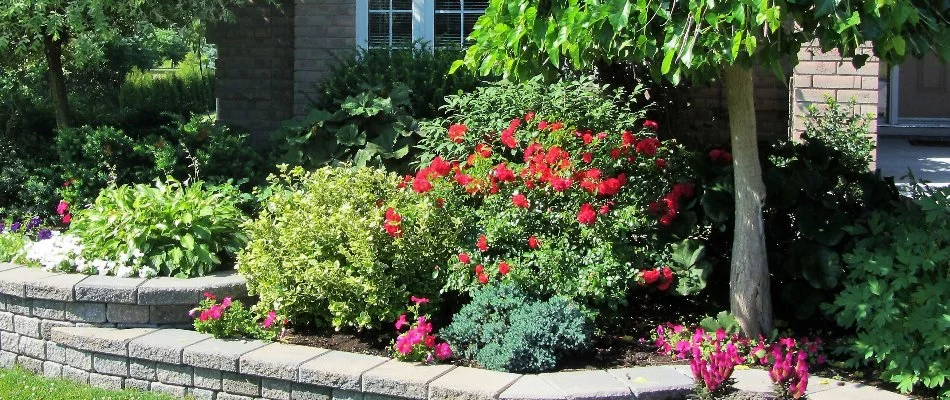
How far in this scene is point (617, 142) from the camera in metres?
5.20

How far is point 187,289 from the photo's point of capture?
17.1 ft

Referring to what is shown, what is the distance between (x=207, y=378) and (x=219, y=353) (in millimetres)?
172

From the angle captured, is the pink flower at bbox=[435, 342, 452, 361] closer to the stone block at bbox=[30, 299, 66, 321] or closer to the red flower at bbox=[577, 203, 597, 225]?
the red flower at bbox=[577, 203, 597, 225]

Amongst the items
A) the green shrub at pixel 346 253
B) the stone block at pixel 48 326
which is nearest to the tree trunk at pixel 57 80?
the stone block at pixel 48 326

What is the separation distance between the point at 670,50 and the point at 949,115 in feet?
32.1

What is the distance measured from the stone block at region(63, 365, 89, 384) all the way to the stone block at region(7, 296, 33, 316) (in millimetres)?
411

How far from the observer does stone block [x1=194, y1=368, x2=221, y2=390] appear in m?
4.83

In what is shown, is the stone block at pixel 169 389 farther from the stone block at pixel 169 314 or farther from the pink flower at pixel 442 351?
the pink flower at pixel 442 351

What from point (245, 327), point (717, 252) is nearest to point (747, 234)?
point (717, 252)

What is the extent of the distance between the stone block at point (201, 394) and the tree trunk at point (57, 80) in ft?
11.1

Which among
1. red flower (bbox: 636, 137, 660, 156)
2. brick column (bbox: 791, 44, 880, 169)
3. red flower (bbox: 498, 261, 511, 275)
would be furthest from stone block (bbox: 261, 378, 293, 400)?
brick column (bbox: 791, 44, 880, 169)

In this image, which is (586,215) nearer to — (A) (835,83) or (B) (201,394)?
(B) (201,394)

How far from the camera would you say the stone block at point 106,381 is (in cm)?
514

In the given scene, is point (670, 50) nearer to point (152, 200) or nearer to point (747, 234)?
point (747, 234)
